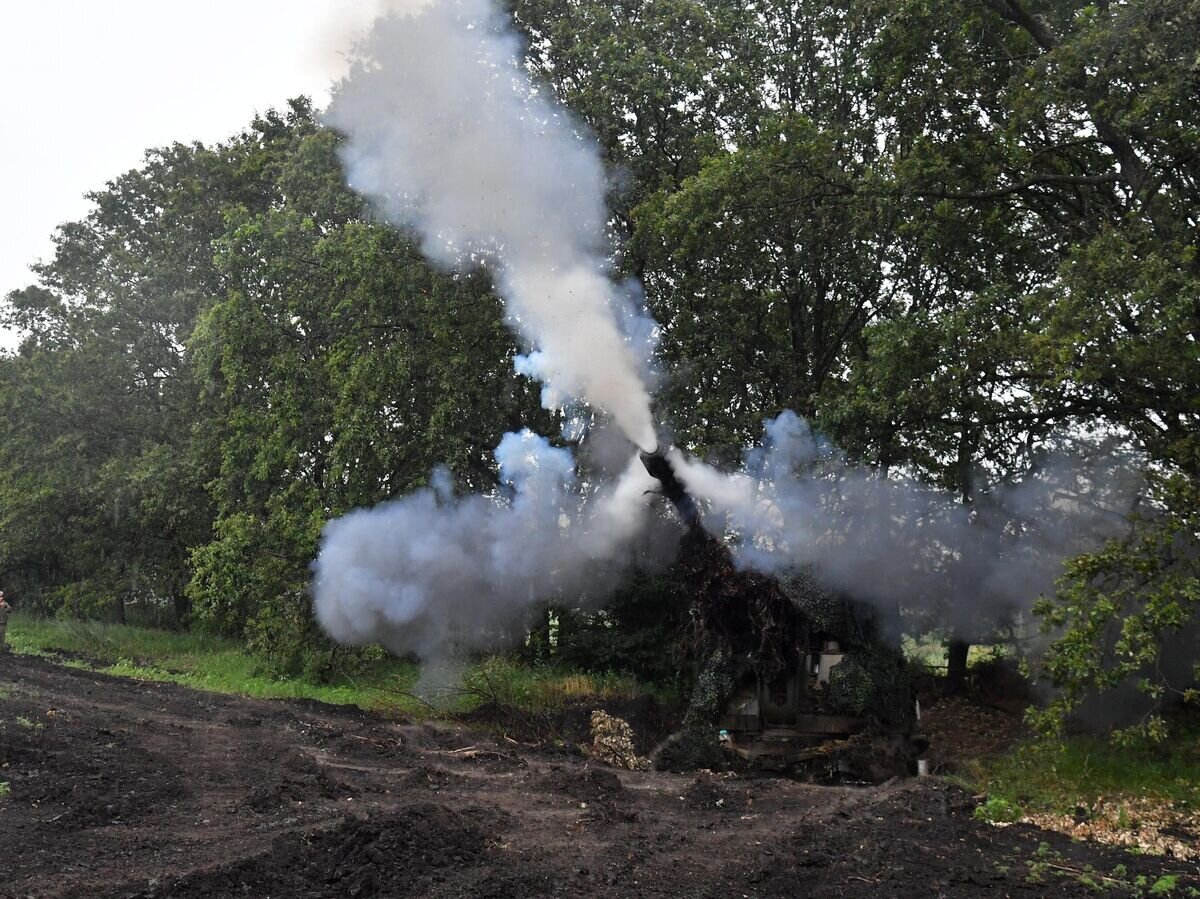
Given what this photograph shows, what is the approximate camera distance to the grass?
1647 cm

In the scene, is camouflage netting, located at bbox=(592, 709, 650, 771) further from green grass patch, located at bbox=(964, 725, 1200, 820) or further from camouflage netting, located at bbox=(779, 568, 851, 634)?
green grass patch, located at bbox=(964, 725, 1200, 820)

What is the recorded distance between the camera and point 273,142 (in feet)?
78.3

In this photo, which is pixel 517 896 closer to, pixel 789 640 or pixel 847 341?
pixel 789 640

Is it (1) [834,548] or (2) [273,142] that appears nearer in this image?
(1) [834,548]

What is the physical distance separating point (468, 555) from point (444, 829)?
10.9 meters

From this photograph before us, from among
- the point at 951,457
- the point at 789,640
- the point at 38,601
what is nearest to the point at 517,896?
the point at 789,640

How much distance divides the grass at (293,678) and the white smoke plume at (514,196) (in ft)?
14.5

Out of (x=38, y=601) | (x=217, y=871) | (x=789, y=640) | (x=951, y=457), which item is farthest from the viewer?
(x=38, y=601)

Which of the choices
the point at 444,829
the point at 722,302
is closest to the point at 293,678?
the point at 722,302

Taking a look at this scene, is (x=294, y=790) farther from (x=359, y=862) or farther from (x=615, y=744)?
(x=615, y=744)

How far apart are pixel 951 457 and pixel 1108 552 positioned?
5.86 m

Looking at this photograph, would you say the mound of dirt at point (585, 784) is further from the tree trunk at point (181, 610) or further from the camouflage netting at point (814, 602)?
the tree trunk at point (181, 610)

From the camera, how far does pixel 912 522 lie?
1550 cm

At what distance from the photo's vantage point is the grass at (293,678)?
54.0 ft
